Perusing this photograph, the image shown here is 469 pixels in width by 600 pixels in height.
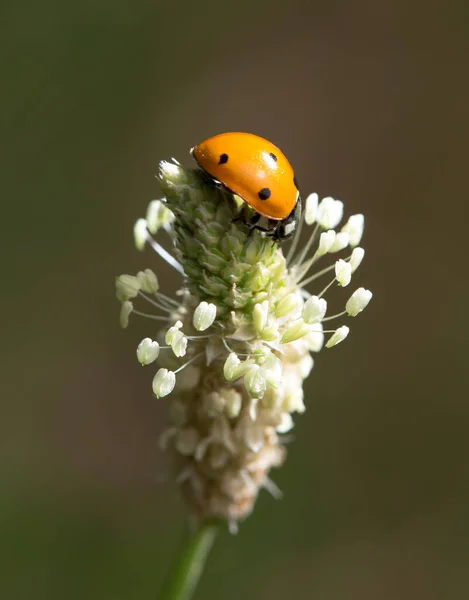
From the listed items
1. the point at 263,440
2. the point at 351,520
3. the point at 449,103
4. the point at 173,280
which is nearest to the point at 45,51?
the point at 173,280

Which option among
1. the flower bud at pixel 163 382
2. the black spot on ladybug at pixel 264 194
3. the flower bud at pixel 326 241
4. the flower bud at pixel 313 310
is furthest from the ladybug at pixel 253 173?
the flower bud at pixel 163 382

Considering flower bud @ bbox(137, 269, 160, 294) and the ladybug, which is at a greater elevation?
the ladybug

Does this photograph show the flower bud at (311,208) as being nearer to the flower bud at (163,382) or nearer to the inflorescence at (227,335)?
the inflorescence at (227,335)

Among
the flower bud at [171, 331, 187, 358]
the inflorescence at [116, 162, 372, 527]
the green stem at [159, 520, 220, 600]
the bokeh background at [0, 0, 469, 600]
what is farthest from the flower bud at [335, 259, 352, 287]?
the bokeh background at [0, 0, 469, 600]

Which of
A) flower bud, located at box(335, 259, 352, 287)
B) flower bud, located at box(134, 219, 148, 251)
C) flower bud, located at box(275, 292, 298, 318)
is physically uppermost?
flower bud, located at box(335, 259, 352, 287)

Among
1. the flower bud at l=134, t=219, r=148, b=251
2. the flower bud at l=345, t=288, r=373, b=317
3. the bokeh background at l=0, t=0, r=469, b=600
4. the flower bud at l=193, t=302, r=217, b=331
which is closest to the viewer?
the flower bud at l=193, t=302, r=217, b=331

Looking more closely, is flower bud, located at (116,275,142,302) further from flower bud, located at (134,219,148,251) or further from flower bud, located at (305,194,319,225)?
flower bud, located at (305,194,319,225)

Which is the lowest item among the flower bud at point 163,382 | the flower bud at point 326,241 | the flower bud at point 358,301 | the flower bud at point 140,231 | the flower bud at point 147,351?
the flower bud at point 163,382

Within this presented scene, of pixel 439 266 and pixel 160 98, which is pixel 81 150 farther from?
pixel 439 266
